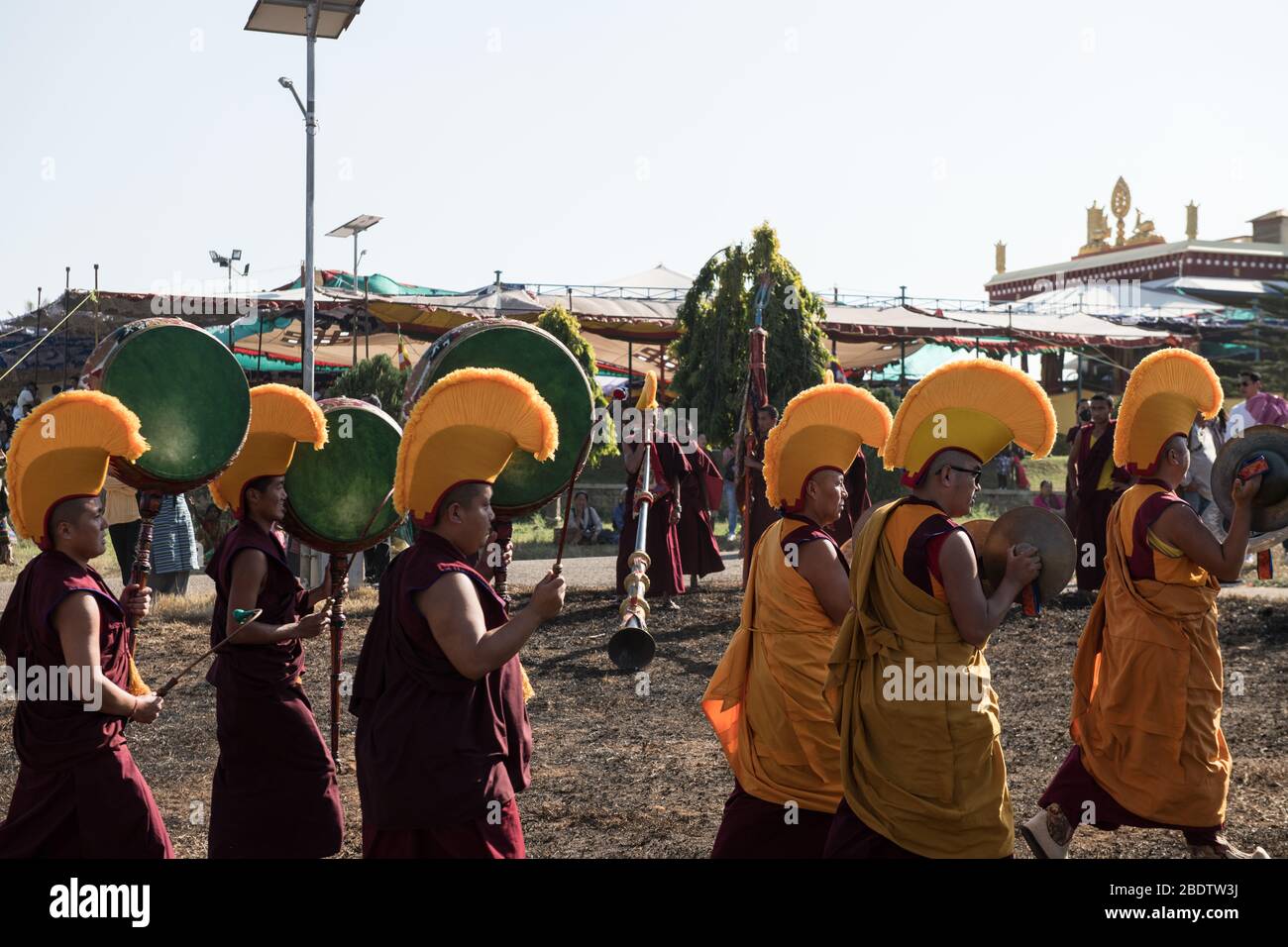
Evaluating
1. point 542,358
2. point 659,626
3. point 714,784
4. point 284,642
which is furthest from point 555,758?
point 659,626

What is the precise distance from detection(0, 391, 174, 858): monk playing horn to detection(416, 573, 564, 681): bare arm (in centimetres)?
120

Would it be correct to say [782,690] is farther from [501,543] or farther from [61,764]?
[61,764]

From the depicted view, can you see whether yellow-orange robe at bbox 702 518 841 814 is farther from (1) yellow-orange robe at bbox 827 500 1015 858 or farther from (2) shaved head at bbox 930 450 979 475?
(2) shaved head at bbox 930 450 979 475

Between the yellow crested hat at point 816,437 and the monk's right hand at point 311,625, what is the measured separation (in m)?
1.71

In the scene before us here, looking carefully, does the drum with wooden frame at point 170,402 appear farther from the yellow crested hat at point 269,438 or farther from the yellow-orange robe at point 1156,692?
the yellow-orange robe at point 1156,692

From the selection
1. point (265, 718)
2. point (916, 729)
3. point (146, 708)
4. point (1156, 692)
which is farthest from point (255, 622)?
point (1156, 692)

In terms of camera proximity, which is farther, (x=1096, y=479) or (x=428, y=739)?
(x=1096, y=479)

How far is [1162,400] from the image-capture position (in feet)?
18.0

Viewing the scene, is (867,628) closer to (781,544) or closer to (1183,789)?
(781,544)

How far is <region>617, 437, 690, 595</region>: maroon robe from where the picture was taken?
42.6 ft

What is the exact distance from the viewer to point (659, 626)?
1213 centimetres

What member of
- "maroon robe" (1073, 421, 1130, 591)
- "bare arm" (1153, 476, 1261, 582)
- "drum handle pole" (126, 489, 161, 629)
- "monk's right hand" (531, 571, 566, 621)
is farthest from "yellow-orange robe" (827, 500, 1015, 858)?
"maroon robe" (1073, 421, 1130, 591)

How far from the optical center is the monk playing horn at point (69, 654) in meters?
4.07

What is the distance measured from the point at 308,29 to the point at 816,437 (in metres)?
9.51
